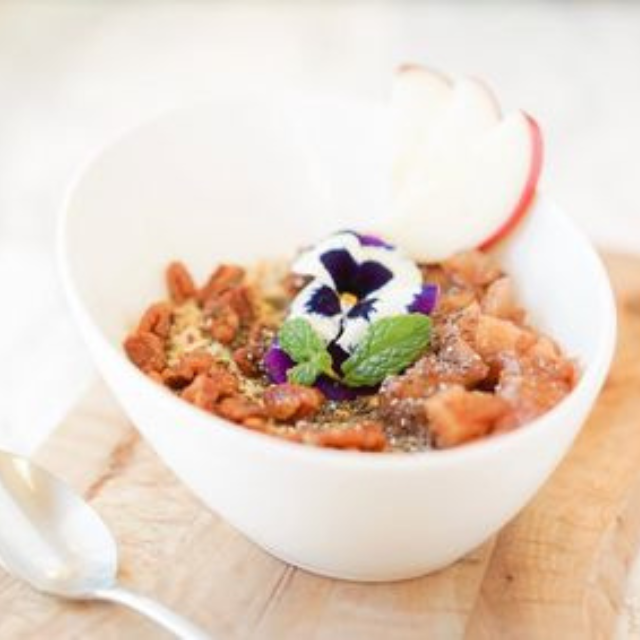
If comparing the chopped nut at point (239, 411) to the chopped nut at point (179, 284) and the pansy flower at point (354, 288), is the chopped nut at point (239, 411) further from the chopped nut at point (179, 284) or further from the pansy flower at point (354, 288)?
the chopped nut at point (179, 284)

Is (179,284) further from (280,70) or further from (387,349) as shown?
(280,70)

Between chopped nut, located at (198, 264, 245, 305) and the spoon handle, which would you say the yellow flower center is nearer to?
chopped nut, located at (198, 264, 245, 305)

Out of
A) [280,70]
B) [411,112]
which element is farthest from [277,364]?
[280,70]

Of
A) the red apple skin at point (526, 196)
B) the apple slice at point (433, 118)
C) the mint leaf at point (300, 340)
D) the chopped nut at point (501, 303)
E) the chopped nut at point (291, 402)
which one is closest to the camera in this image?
the chopped nut at point (291, 402)

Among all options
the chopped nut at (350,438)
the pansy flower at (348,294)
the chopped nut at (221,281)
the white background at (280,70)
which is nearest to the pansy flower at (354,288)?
the pansy flower at (348,294)

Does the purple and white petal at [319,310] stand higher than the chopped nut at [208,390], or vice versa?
the chopped nut at [208,390]

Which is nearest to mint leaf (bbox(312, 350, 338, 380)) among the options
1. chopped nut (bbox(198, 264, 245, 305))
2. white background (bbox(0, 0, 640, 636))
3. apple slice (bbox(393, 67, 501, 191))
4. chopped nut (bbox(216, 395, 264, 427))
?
chopped nut (bbox(216, 395, 264, 427))

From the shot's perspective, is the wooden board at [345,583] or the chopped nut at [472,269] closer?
the wooden board at [345,583]
